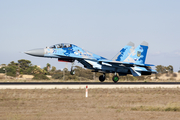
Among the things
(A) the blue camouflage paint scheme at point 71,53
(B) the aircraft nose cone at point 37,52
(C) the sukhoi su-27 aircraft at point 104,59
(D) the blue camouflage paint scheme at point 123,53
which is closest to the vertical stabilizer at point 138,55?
(C) the sukhoi su-27 aircraft at point 104,59

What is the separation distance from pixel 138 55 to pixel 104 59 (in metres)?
4.78

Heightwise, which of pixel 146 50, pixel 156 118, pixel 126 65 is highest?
pixel 146 50

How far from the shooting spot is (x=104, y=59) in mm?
33688

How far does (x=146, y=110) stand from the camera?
43.6 feet

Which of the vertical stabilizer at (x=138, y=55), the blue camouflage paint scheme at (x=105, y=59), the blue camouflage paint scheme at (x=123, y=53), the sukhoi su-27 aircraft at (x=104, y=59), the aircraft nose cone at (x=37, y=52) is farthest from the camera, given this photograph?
the blue camouflage paint scheme at (x=123, y=53)

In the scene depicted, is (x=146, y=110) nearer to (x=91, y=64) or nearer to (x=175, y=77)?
(x=91, y=64)

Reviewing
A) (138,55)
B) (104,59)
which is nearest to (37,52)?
(104,59)

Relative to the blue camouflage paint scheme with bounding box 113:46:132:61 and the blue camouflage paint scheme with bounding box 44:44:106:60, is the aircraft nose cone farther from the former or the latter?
the blue camouflage paint scheme with bounding box 113:46:132:61

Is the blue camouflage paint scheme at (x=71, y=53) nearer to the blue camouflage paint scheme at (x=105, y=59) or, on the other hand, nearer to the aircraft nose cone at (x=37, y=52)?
the blue camouflage paint scheme at (x=105, y=59)

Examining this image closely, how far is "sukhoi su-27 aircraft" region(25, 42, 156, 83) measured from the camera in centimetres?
3034

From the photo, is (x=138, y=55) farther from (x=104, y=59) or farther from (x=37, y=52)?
(x=37, y=52)

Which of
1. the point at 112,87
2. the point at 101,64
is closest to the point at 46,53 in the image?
the point at 101,64

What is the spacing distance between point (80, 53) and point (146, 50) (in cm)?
974

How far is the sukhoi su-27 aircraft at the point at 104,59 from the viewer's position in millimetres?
30344
